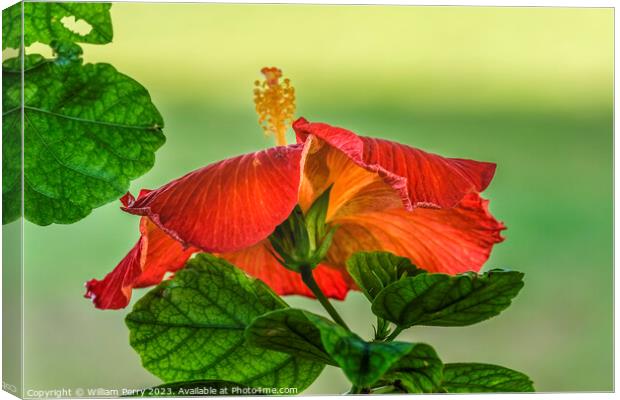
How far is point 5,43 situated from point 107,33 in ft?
0.21

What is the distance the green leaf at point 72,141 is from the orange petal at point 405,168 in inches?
4.6

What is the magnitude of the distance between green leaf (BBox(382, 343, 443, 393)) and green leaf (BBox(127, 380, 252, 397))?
0.11m

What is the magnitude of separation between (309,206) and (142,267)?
10 centimetres

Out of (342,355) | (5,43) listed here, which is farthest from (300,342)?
(5,43)

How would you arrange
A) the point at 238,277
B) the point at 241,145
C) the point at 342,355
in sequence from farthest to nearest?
the point at 241,145 < the point at 238,277 < the point at 342,355

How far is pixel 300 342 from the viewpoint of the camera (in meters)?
0.47

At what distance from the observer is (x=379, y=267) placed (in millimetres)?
508

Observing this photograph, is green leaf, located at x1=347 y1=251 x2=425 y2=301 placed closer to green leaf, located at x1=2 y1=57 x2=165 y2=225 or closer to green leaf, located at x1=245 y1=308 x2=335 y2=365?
green leaf, located at x1=245 y1=308 x2=335 y2=365

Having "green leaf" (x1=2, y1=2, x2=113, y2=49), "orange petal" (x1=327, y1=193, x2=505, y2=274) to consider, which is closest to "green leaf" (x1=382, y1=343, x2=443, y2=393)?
"orange petal" (x1=327, y1=193, x2=505, y2=274)

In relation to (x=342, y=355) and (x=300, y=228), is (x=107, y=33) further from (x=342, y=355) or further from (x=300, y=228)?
(x=342, y=355)

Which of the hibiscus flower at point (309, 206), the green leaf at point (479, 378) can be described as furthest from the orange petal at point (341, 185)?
the green leaf at point (479, 378)

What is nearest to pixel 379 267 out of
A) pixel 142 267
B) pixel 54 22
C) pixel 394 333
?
pixel 394 333

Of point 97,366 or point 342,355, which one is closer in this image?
point 342,355

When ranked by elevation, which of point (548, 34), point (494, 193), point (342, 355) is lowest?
point (342, 355)
